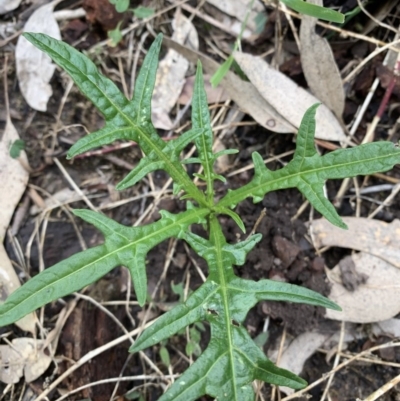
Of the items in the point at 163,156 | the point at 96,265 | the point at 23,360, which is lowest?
the point at 23,360

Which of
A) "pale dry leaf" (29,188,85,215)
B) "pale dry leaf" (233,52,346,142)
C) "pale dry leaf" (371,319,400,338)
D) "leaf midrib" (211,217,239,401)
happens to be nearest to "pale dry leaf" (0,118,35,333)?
"pale dry leaf" (29,188,85,215)

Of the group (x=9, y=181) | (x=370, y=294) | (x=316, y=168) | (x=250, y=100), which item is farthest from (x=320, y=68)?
(x=9, y=181)

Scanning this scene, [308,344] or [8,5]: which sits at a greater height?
[8,5]

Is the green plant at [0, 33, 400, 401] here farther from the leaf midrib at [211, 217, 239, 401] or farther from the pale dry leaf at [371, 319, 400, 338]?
the pale dry leaf at [371, 319, 400, 338]

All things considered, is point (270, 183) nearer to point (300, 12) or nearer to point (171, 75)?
point (300, 12)

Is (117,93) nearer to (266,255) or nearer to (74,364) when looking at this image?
(266,255)

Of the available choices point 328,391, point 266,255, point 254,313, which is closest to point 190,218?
point 266,255
